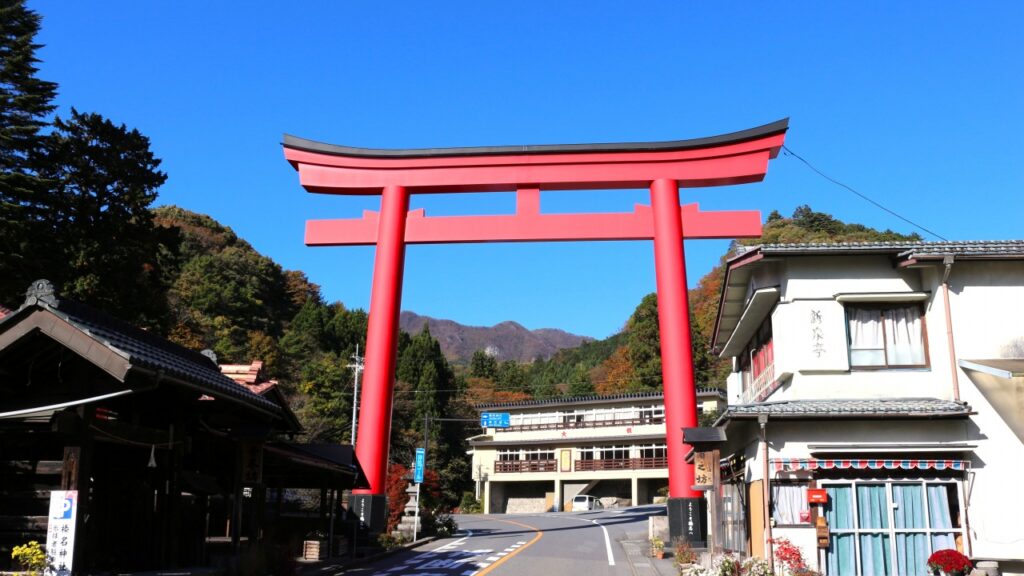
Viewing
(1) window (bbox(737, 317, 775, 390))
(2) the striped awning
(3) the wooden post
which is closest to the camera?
(2) the striped awning

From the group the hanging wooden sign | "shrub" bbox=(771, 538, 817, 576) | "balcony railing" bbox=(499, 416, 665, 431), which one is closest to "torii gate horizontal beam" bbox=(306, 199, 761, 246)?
the hanging wooden sign

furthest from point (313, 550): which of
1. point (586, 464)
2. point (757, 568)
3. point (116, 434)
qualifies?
point (586, 464)

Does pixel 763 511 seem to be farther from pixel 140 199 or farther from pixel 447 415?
pixel 447 415

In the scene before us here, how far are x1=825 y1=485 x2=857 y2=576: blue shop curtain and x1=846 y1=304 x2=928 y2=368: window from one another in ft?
7.98

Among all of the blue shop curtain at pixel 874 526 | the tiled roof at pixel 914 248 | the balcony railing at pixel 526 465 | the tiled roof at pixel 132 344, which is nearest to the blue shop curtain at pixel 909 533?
the blue shop curtain at pixel 874 526

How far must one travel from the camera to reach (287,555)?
45.4ft

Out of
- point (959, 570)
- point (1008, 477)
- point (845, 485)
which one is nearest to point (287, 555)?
point (845, 485)

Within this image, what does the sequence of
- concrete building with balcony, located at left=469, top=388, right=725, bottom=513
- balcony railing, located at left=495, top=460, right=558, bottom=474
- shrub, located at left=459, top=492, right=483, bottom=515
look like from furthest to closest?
balcony railing, located at left=495, top=460, right=558, bottom=474 < shrub, located at left=459, top=492, right=483, bottom=515 < concrete building with balcony, located at left=469, top=388, right=725, bottom=513

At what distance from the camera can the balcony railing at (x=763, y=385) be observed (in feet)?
50.4

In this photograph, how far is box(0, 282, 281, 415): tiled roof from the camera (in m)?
9.06

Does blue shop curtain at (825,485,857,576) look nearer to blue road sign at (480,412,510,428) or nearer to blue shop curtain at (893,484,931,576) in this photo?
blue shop curtain at (893,484,931,576)

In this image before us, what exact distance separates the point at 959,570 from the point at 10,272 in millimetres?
25641

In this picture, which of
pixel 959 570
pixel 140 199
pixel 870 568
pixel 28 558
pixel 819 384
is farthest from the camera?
pixel 140 199

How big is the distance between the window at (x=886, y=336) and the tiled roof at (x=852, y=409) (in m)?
1.01
